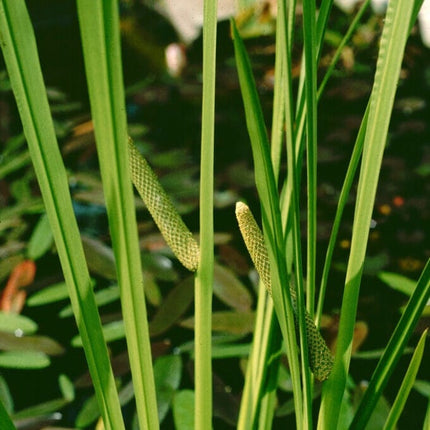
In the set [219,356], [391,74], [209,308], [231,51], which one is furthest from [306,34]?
[231,51]

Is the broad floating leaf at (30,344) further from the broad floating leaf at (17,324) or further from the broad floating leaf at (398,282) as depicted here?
the broad floating leaf at (398,282)

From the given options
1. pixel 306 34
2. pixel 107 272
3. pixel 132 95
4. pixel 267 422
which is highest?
pixel 132 95

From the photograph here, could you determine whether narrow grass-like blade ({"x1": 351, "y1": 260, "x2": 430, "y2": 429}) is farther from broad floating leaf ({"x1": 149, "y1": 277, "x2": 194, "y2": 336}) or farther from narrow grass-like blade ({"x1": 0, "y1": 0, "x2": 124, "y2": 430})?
broad floating leaf ({"x1": 149, "y1": 277, "x2": 194, "y2": 336})

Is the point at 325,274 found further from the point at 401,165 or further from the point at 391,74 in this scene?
the point at 401,165

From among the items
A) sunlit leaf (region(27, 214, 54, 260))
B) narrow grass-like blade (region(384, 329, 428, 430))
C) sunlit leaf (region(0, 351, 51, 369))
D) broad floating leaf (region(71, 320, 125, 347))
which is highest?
sunlit leaf (region(27, 214, 54, 260))

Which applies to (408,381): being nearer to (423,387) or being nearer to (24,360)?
(423,387)

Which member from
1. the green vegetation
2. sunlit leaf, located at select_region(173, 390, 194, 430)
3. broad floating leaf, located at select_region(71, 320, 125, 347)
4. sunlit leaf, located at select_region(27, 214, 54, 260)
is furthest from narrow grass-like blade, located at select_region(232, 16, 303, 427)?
sunlit leaf, located at select_region(27, 214, 54, 260)

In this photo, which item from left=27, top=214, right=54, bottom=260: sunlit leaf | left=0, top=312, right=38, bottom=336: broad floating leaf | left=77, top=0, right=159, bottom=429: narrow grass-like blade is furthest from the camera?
left=27, top=214, right=54, bottom=260: sunlit leaf
